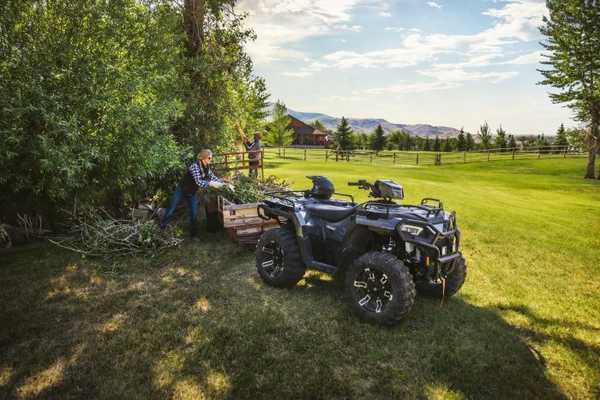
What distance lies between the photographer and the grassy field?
3828 millimetres

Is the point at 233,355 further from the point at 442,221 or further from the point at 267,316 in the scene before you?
the point at 442,221

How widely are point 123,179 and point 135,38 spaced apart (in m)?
3.70

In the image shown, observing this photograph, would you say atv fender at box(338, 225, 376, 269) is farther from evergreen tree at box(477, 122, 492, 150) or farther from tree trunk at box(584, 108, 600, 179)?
evergreen tree at box(477, 122, 492, 150)

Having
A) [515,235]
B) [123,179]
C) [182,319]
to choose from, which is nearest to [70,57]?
[123,179]

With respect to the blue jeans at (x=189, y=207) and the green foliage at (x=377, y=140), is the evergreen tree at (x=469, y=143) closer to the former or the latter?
the green foliage at (x=377, y=140)

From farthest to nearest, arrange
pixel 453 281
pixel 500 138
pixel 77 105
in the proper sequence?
1. pixel 500 138
2. pixel 77 105
3. pixel 453 281

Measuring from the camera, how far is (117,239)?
785cm

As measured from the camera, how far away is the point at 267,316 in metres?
5.20

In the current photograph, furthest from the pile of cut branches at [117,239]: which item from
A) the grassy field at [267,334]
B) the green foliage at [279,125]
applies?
the green foliage at [279,125]

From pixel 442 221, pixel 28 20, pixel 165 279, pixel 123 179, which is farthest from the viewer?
pixel 123 179

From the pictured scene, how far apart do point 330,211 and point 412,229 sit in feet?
4.34

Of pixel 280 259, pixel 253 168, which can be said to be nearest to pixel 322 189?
pixel 280 259

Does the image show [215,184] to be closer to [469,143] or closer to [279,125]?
[279,125]

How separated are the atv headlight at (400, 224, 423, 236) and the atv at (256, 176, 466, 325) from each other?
12 mm
